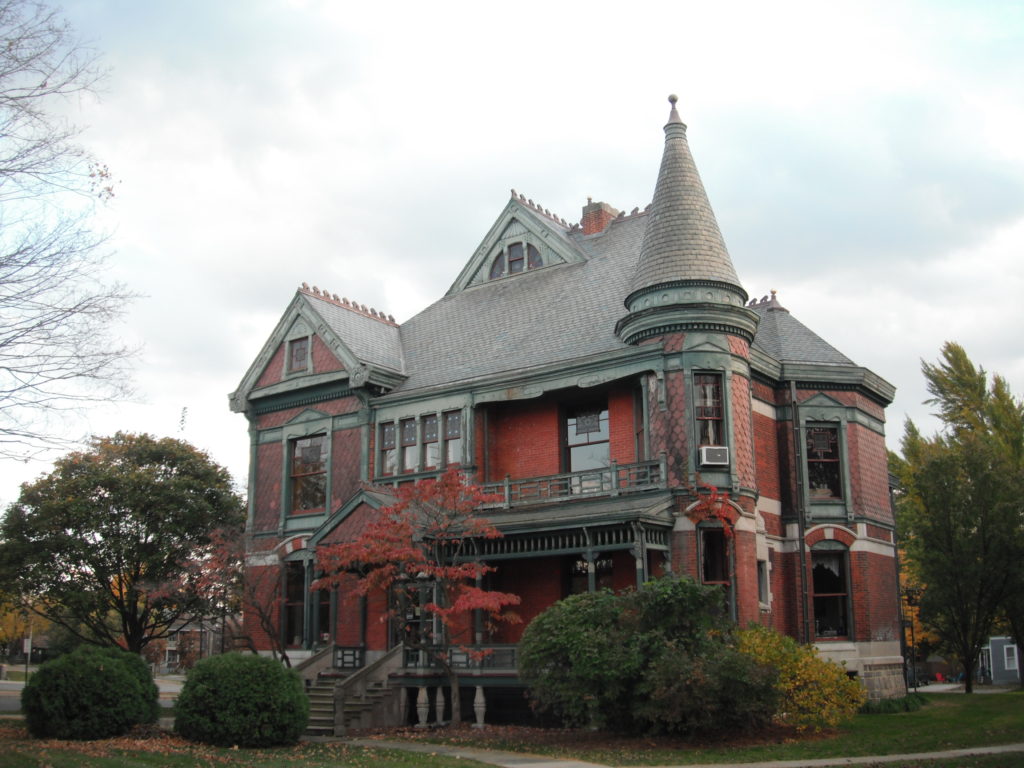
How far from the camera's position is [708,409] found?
2508 cm

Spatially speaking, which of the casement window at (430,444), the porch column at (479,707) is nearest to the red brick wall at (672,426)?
the porch column at (479,707)

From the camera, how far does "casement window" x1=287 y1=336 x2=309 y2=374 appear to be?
106ft

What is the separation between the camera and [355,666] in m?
28.0

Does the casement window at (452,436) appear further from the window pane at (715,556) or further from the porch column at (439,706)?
the window pane at (715,556)

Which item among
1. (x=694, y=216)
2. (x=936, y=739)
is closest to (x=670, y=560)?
(x=936, y=739)

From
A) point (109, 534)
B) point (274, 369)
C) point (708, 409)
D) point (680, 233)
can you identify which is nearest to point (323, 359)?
point (274, 369)

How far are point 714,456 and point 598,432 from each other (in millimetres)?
4079

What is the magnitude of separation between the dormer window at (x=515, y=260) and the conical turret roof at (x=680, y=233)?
7.03m

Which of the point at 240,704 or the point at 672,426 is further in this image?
the point at 672,426

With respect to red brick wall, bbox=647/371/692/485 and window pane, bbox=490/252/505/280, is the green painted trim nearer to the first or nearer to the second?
window pane, bbox=490/252/505/280

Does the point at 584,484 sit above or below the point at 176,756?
above

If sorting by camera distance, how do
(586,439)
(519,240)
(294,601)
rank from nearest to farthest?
(586,439) → (294,601) → (519,240)

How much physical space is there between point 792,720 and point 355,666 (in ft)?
42.8

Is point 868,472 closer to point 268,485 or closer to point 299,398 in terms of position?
point 299,398
